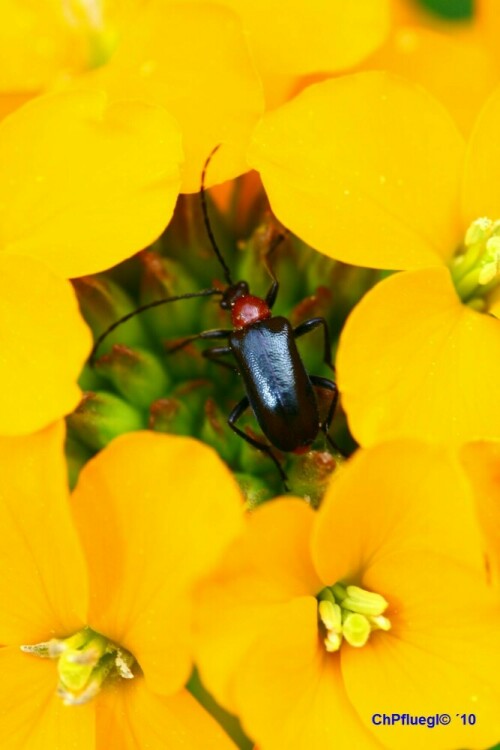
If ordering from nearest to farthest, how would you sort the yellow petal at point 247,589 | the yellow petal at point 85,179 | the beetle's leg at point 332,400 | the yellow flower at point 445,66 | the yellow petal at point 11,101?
the yellow petal at point 247,589, the yellow petal at point 85,179, the beetle's leg at point 332,400, the yellow petal at point 11,101, the yellow flower at point 445,66

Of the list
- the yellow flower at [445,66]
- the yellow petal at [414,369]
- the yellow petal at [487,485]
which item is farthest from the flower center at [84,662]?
the yellow flower at [445,66]

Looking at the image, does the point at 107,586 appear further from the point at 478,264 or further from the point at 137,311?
the point at 478,264

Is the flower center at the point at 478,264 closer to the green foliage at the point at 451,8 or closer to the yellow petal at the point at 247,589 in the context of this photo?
the yellow petal at the point at 247,589

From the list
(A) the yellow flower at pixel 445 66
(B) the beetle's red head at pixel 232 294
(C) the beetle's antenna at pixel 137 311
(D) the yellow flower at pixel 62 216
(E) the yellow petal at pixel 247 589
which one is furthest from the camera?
(A) the yellow flower at pixel 445 66

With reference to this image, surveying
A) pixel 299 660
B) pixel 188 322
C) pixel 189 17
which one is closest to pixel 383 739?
pixel 299 660

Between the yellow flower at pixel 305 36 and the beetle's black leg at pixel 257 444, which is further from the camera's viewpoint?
the yellow flower at pixel 305 36

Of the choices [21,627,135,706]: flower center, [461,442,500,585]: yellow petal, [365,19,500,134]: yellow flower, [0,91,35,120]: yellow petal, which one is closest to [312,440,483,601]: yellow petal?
[461,442,500,585]: yellow petal
